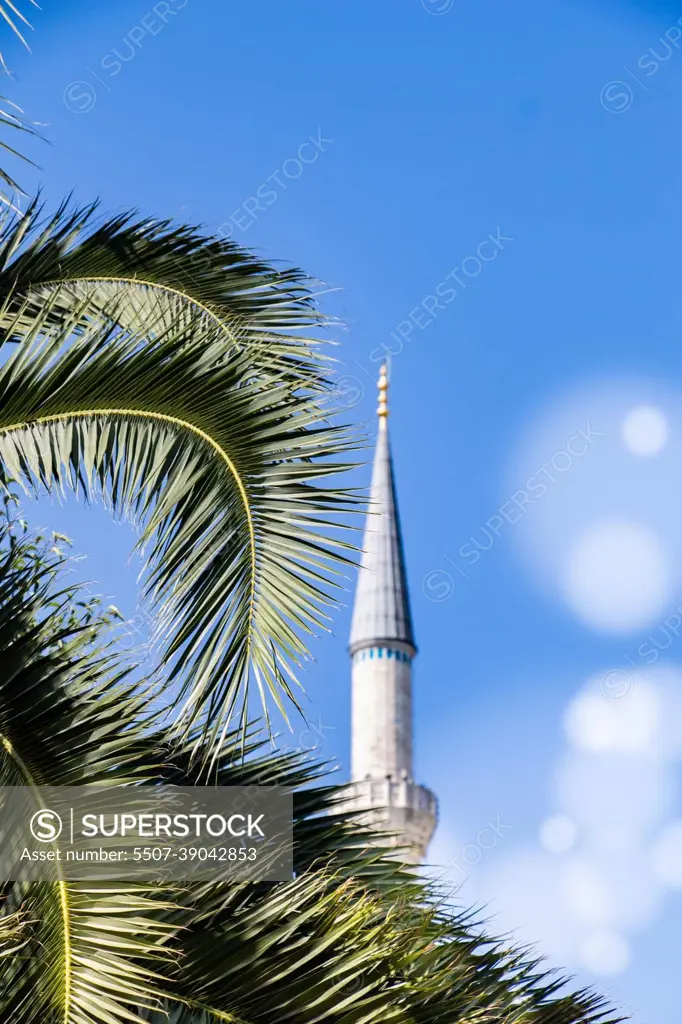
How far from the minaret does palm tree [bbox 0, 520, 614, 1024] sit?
30.9 meters

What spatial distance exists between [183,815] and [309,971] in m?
0.70

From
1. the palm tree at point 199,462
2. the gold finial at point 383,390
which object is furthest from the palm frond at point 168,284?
the gold finial at point 383,390

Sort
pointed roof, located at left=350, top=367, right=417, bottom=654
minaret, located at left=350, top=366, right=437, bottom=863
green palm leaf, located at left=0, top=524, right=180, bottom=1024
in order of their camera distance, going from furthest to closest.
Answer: pointed roof, located at left=350, top=367, right=417, bottom=654 < minaret, located at left=350, top=366, right=437, bottom=863 < green palm leaf, located at left=0, top=524, right=180, bottom=1024

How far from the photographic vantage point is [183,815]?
439 cm

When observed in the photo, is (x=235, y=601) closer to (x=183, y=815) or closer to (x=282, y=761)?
(x=183, y=815)

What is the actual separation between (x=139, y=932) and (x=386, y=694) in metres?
33.0

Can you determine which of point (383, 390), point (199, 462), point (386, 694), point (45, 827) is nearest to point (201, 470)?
point (199, 462)

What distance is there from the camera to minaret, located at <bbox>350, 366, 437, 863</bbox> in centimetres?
3559

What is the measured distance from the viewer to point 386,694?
36219 millimetres

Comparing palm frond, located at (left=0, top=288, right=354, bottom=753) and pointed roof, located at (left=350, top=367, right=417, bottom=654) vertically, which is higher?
pointed roof, located at (left=350, top=367, right=417, bottom=654)

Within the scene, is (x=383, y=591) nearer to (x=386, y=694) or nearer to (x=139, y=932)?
(x=386, y=694)

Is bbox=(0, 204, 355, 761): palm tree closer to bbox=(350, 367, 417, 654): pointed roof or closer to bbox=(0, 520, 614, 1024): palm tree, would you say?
bbox=(0, 520, 614, 1024): palm tree

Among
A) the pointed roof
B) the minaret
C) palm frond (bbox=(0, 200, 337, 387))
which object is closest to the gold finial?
the pointed roof

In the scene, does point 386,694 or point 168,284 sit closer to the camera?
point 168,284
